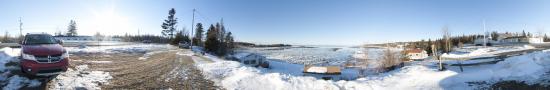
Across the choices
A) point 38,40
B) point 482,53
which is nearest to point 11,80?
point 38,40

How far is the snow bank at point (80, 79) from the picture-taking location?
13602 millimetres

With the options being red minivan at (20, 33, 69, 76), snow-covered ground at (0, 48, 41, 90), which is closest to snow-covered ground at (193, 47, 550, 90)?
red minivan at (20, 33, 69, 76)

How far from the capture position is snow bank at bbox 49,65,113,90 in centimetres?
1360

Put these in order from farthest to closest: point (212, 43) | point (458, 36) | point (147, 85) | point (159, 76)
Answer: point (458, 36) < point (212, 43) < point (159, 76) < point (147, 85)

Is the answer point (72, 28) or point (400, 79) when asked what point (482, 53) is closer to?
point (400, 79)

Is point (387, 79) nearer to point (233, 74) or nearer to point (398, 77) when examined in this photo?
point (398, 77)

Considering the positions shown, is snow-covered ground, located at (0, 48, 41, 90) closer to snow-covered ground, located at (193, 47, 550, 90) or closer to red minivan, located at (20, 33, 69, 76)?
red minivan, located at (20, 33, 69, 76)

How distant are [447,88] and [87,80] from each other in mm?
13653

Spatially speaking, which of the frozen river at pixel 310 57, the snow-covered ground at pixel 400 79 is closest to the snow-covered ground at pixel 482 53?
the snow-covered ground at pixel 400 79

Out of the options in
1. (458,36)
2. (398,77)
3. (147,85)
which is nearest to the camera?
(147,85)

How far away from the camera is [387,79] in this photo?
59.2ft

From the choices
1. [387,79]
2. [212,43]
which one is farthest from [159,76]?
[212,43]

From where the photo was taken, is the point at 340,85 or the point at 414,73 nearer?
the point at 340,85

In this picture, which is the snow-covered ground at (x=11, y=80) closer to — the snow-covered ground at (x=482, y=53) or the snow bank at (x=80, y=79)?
the snow bank at (x=80, y=79)
